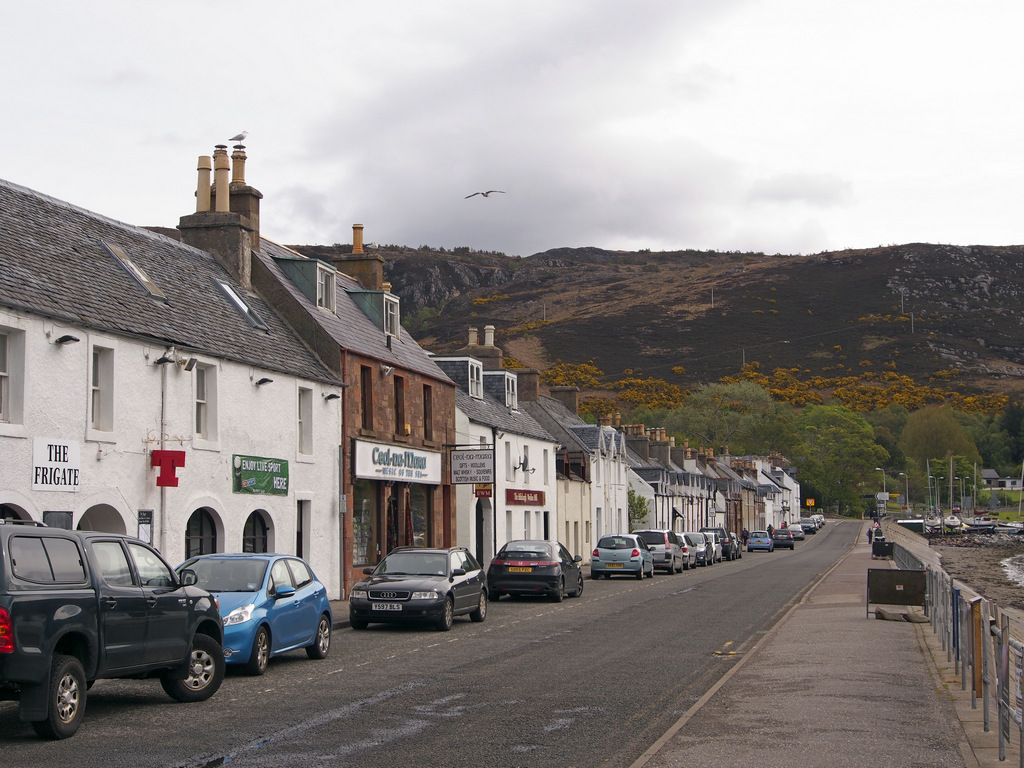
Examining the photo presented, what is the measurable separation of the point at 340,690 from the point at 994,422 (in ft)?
621

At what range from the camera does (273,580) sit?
15289 mm

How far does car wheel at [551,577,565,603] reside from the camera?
29.1 metres

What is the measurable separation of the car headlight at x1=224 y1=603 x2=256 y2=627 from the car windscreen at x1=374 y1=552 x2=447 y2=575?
7572mm

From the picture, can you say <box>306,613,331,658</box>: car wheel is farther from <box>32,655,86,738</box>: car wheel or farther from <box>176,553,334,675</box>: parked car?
<box>32,655,86,738</box>: car wheel

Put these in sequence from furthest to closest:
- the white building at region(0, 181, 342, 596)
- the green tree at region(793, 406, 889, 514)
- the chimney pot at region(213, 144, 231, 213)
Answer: the green tree at region(793, 406, 889, 514), the chimney pot at region(213, 144, 231, 213), the white building at region(0, 181, 342, 596)

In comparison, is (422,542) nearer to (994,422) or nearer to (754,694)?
(754,694)

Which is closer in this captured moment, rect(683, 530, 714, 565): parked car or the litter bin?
the litter bin

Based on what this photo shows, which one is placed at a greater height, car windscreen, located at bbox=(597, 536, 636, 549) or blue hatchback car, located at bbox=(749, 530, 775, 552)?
car windscreen, located at bbox=(597, 536, 636, 549)

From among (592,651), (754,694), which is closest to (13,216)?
(592,651)

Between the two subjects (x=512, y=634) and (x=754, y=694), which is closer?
(x=754, y=694)

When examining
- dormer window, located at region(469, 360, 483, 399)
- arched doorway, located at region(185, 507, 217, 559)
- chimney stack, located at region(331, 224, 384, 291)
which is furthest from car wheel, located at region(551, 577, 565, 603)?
dormer window, located at region(469, 360, 483, 399)

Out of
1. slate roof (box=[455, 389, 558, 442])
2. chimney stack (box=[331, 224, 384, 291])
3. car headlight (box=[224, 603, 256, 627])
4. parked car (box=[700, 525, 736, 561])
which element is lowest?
parked car (box=[700, 525, 736, 561])

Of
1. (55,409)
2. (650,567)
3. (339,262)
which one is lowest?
(650,567)

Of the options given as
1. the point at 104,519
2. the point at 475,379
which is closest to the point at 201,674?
the point at 104,519
